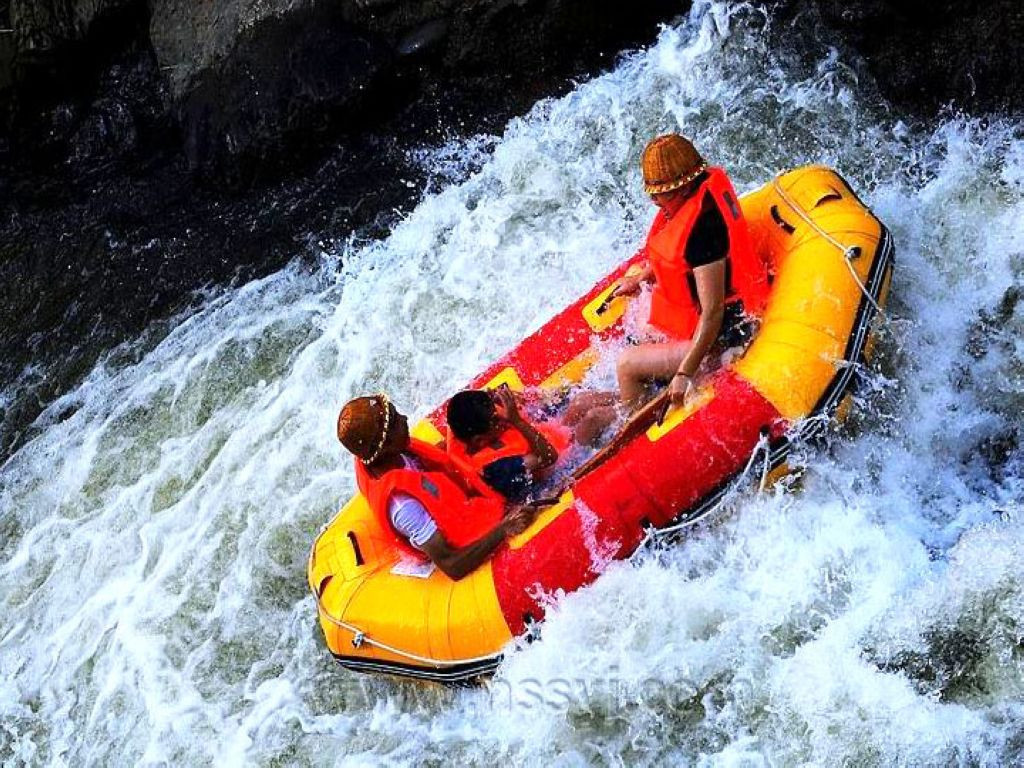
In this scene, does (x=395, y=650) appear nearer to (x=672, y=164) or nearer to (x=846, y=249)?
(x=672, y=164)

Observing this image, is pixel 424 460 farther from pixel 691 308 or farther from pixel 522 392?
pixel 691 308

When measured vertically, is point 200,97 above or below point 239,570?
above

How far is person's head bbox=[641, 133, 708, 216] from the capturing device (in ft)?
16.6

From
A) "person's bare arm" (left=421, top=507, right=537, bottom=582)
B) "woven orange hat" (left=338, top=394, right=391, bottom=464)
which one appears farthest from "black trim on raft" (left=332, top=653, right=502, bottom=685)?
"woven orange hat" (left=338, top=394, right=391, bottom=464)

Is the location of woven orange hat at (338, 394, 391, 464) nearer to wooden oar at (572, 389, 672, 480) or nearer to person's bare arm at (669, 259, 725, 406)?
wooden oar at (572, 389, 672, 480)

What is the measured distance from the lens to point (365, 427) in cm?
492

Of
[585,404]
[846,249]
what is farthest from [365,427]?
[846,249]

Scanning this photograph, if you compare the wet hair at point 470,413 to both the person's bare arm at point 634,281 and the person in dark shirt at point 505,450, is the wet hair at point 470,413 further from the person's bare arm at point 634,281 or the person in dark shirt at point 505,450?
the person's bare arm at point 634,281

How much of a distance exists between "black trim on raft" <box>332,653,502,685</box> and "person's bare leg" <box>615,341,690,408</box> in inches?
58.1

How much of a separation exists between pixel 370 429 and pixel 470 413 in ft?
1.68

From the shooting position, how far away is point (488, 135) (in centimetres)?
889

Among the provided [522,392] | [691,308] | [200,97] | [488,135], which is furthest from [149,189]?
[691,308]

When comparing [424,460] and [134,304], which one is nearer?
[424,460]

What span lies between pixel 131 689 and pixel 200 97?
5157mm
